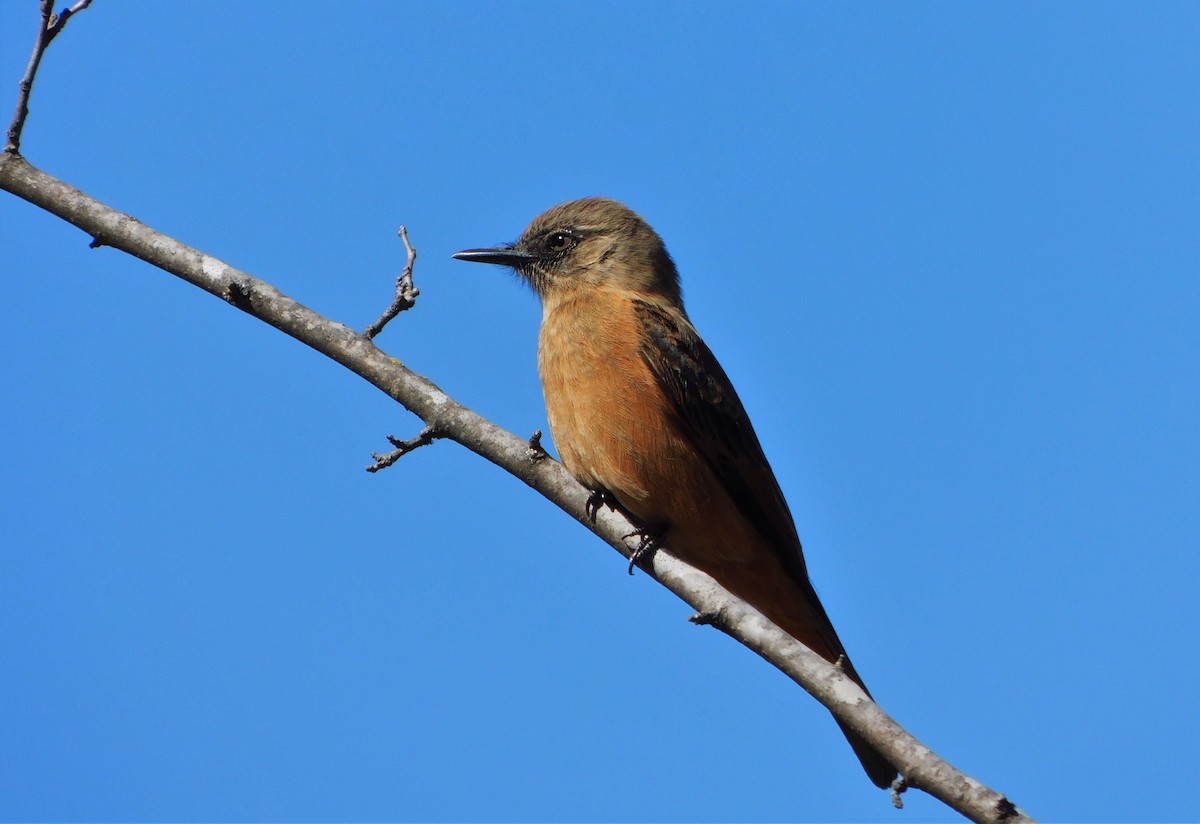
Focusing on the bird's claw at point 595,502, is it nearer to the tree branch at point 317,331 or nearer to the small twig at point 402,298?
the tree branch at point 317,331

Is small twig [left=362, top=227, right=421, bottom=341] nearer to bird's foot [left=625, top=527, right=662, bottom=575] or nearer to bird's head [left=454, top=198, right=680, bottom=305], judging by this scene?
bird's foot [left=625, top=527, right=662, bottom=575]

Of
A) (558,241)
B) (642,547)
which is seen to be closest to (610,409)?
(642,547)

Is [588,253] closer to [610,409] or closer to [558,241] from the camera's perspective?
[558,241]

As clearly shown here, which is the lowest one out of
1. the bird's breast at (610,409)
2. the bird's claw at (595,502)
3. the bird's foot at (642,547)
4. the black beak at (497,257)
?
the bird's foot at (642,547)

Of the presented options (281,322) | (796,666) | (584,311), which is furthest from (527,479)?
(584,311)

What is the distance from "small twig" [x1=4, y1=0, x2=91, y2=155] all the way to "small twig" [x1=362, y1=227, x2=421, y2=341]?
1.84 metres

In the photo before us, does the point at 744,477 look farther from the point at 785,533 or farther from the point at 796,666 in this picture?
the point at 796,666

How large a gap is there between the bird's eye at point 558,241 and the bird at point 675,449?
0.73 m

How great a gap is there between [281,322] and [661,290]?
3985mm

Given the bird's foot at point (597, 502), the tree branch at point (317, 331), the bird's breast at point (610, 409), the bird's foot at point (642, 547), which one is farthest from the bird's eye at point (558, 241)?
the tree branch at point (317, 331)

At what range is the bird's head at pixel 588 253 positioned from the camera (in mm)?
8766

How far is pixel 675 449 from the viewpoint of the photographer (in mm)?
7289

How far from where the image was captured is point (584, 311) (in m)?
8.01

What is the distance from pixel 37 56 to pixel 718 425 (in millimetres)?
4272
